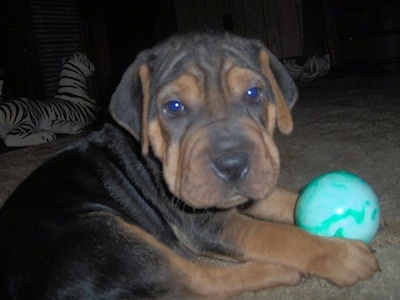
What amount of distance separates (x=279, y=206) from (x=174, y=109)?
3.19ft

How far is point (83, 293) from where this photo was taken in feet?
7.11

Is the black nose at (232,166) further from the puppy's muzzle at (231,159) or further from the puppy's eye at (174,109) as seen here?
the puppy's eye at (174,109)

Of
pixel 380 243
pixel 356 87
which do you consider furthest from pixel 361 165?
pixel 356 87

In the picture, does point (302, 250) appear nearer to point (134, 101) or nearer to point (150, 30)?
point (134, 101)

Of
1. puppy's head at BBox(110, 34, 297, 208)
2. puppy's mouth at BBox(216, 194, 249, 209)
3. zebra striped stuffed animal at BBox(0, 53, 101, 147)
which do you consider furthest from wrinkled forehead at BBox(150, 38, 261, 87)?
zebra striped stuffed animal at BBox(0, 53, 101, 147)

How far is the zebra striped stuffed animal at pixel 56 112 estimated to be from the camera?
7277 millimetres

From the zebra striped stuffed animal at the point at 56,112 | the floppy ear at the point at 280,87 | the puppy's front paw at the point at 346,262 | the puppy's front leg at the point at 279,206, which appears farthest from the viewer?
the zebra striped stuffed animal at the point at 56,112

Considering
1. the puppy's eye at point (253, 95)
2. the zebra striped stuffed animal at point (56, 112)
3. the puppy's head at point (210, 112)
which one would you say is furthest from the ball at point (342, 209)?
the zebra striped stuffed animal at point (56, 112)

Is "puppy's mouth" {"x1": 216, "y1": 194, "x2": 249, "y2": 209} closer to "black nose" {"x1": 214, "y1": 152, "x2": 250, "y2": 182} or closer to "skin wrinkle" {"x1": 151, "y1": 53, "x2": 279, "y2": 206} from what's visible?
"skin wrinkle" {"x1": 151, "y1": 53, "x2": 279, "y2": 206}

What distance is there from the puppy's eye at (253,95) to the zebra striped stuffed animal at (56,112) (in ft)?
17.2

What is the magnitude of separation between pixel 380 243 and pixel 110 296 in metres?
1.40

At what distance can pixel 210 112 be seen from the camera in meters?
2.47

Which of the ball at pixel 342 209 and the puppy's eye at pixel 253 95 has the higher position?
the puppy's eye at pixel 253 95

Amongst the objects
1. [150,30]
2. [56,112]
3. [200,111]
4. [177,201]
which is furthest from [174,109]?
[150,30]
